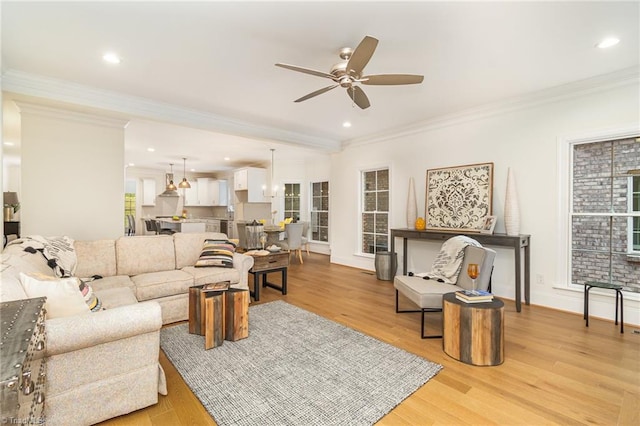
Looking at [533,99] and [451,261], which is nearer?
[451,261]

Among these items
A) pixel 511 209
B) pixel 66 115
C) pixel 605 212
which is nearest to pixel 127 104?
pixel 66 115

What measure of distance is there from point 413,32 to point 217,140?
16.2ft

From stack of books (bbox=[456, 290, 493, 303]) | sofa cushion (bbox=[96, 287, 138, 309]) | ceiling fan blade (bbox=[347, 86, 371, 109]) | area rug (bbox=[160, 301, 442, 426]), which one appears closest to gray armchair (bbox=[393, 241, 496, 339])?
stack of books (bbox=[456, 290, 493, 303])

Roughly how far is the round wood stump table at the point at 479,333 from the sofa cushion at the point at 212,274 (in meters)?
2.60

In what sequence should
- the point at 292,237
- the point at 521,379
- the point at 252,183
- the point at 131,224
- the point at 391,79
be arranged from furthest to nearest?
the point at 131,224 < the point at 252,183 < the point at 292,237 < the point at 391,79 < the point at 521,379

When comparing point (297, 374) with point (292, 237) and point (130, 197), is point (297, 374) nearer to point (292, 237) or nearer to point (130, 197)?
point (292, 237)

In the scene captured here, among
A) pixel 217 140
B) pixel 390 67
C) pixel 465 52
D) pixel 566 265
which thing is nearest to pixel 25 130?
pixel 217 140

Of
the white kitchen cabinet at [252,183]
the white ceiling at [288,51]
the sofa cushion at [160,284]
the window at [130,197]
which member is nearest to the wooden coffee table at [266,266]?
the sofa cushion at [160,284]

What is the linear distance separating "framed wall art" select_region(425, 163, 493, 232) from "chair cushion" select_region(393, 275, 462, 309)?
157cm

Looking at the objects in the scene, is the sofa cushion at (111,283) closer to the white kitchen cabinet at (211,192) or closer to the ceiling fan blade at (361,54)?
the ceiling fan blade at (361,54)

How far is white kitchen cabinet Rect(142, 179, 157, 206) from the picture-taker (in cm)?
1028

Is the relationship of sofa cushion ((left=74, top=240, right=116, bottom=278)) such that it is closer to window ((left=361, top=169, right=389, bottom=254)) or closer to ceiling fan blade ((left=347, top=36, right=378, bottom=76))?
ceiling fan blade ((left=347, top=36, right=378, bottom=76))

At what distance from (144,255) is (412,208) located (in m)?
4.15

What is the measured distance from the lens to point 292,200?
29.6 ft
